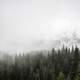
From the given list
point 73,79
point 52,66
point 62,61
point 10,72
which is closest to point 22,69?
point 10,72

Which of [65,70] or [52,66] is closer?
[65,70]

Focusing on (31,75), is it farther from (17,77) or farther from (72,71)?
(72,71)

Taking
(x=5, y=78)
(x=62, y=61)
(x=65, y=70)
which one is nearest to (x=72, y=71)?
(x=65, y=70)

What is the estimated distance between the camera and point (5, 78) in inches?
4473

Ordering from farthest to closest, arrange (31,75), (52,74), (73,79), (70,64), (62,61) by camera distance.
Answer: (62,61) < (70,64) < (31,75) < (52,74) < (73,79)

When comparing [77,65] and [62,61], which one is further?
[62,61]

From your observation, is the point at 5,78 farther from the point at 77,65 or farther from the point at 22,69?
the point at 77,65

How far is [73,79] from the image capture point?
90.2 metres

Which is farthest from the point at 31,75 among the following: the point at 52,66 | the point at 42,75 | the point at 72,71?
the point at 72,71

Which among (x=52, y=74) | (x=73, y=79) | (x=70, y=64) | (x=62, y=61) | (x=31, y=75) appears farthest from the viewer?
(x=62, y=61)

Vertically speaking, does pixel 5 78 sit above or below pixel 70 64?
below

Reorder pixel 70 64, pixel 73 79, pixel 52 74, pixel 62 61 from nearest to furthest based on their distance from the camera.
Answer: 1. pixel 73 79
2. pixel 52 74
3. pixel 70 64
4. pixel 62 61

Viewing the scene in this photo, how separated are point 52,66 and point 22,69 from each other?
20.6m

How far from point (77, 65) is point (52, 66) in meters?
16.4
